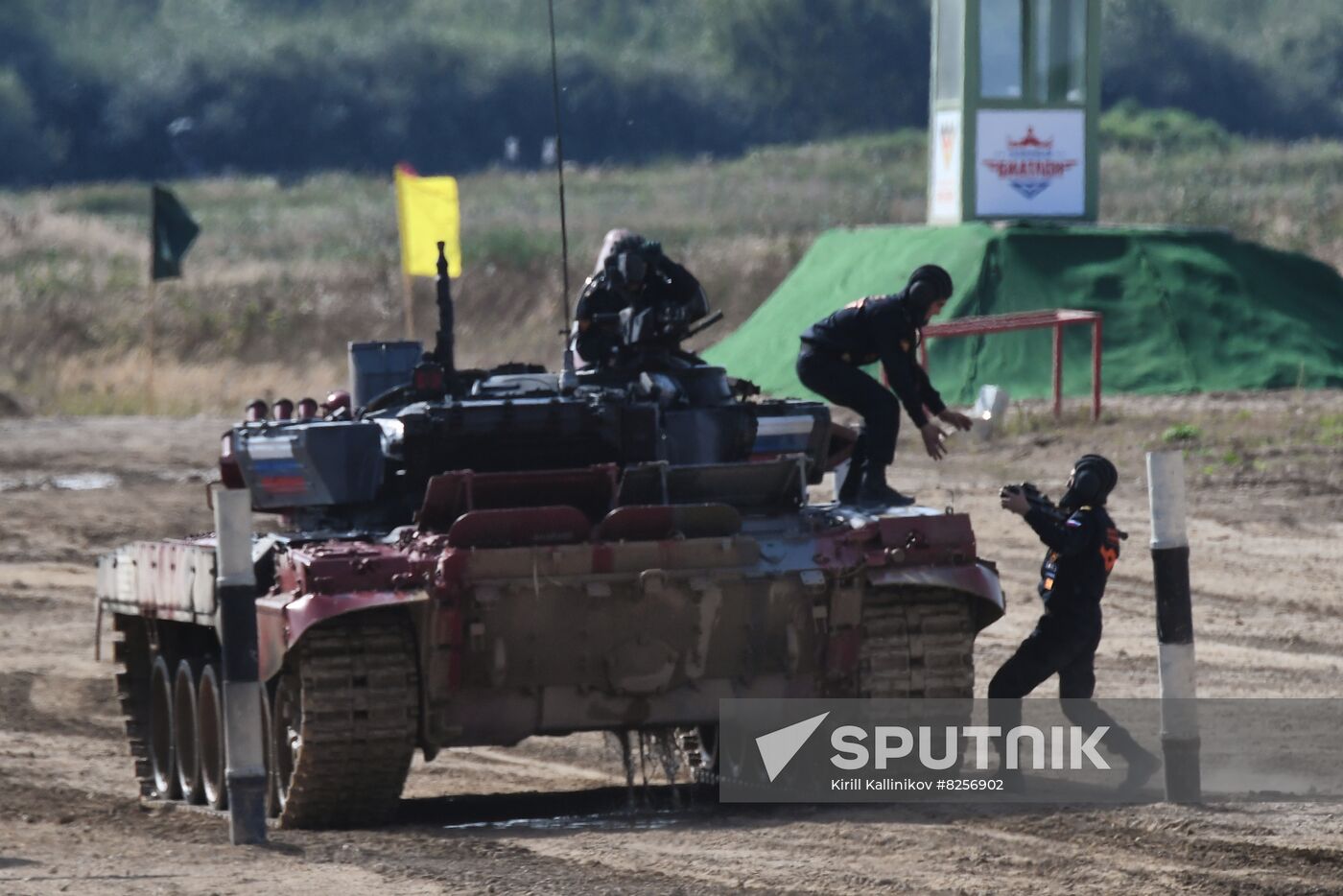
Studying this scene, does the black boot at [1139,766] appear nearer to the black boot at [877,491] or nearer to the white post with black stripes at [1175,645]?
the white post with black stripes at [1175,645]

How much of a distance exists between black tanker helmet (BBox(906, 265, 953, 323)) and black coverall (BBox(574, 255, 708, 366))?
1.04 meters

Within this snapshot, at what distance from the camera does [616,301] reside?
11391 millimetres

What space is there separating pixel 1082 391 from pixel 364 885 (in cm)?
1687

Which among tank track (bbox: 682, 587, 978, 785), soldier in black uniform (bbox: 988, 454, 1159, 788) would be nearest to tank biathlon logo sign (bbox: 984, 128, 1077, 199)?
soldier in black uniform (bbox: 988, 454, 1159, 788)

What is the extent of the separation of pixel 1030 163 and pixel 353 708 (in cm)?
1730

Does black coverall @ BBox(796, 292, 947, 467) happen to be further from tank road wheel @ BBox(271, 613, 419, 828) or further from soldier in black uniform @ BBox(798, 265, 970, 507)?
tank road wheel @ BBox(271, 613, 419, 828)

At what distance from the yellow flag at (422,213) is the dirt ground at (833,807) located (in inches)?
181

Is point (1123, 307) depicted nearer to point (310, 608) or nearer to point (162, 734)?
point (162, 734)

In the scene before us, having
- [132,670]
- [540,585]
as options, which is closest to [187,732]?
[132,670]

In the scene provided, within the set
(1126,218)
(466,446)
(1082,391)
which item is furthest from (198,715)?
(1126,218)

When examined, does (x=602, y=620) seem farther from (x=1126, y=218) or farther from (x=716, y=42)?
(x=716, y=42)

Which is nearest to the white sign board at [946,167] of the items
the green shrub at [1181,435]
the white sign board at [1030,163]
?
the white sign board at [1030,163]

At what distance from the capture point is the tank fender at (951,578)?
941 centimetres

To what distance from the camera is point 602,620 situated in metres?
9.30
